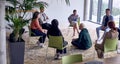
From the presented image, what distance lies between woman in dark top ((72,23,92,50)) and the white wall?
11.2ft

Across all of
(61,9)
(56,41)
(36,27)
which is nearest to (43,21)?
(36,27)

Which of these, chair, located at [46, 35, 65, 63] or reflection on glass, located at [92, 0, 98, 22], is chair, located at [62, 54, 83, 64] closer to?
chair, located at [46, 35, 65, 63]

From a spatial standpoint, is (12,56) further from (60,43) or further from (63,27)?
(63,27)

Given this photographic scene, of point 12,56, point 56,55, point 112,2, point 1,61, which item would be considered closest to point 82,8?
point 112,2

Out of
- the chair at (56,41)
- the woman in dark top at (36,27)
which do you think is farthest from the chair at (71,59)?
the woman in dark top at (36,27)

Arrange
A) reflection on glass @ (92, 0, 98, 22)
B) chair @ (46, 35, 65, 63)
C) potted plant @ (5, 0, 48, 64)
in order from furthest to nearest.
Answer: reflection on glass @ (92, 0, 98, 22) → chair @ (46, 35, 65, 63) → potted plant @ (5, 0, 48, 64)

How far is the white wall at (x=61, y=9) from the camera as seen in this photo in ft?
34.6

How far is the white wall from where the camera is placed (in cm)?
1055

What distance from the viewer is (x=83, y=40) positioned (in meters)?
7.23

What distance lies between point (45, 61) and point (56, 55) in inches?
15.1

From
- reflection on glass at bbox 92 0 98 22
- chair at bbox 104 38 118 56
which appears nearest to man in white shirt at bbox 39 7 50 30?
chair at bbox 104 38 118 56

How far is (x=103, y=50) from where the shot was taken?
5906mm

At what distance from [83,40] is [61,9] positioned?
154 inches

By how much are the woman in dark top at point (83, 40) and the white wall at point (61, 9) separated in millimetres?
3416
